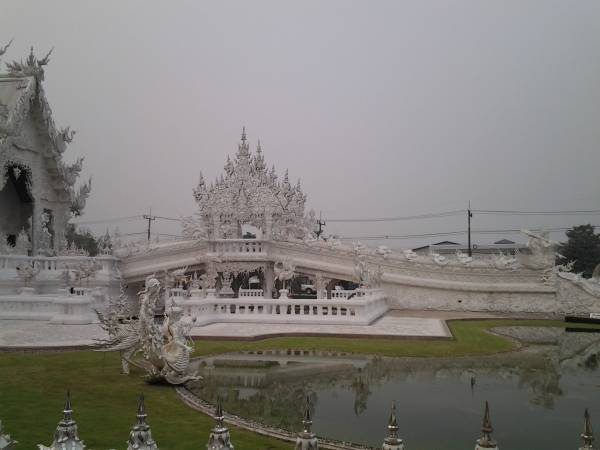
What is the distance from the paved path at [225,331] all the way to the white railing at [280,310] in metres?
0.41

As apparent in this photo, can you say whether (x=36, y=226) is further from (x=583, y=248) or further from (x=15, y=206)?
(x=583, y=248)

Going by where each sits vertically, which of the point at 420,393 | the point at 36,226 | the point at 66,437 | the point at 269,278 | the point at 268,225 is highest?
the point at 268,225

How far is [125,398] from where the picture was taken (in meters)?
7.27

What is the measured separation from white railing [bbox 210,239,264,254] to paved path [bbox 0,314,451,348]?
8.40 m

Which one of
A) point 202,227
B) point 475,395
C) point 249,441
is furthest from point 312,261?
point 249,441

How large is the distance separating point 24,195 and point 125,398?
865 inches

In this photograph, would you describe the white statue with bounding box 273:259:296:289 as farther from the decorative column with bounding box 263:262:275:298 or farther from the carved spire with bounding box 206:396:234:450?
the carved spire with bounding box 206:396:234:450

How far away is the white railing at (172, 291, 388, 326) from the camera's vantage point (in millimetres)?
16406

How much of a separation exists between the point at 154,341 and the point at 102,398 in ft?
4.04

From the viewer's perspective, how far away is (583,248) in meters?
41.6

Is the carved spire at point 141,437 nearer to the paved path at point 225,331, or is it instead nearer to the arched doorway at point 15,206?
the paved path at point 225,331

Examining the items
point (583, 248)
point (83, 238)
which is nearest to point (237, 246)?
point (583, 248)

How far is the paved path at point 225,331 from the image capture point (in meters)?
12.4

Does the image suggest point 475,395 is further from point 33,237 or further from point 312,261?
point 33,237
